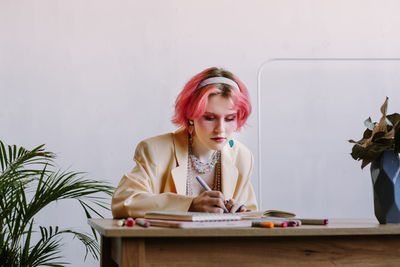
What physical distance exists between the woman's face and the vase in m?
0.61

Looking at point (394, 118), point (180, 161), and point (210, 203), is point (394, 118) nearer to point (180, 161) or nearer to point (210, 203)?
point (210, 203)

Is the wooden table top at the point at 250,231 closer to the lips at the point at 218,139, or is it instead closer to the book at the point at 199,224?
the book at the point at 199,224

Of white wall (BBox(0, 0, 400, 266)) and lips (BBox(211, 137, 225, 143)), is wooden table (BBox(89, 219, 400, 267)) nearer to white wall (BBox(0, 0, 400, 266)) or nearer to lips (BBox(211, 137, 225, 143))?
lips (BBox(211, 137, 225, 143))

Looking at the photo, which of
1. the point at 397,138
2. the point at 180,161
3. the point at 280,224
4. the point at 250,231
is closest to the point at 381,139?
the point at 397,138

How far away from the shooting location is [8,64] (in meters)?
3.57

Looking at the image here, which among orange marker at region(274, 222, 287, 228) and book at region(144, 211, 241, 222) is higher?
book at region(144, 211, 241, 222)

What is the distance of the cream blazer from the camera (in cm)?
197

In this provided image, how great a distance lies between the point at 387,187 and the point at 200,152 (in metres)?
0.81

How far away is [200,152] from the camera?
2.28 m

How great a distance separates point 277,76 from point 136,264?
2.58 meters

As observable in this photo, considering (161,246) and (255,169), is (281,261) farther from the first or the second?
(255,169)

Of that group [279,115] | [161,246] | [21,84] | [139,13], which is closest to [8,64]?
[21,84]

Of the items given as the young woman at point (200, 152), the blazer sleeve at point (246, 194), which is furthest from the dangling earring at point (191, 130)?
the blazer sleeve at point (246, 194)

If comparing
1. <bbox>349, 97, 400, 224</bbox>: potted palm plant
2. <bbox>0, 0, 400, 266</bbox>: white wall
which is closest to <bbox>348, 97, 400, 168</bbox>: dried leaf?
<bbox>349, 97, 400, 224</bbox>: potted palm plant
